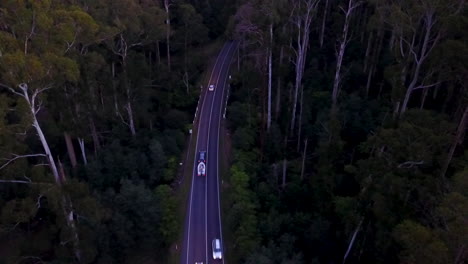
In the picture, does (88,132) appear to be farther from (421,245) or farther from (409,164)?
(421,245)

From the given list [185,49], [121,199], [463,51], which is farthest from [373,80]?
[121,199]

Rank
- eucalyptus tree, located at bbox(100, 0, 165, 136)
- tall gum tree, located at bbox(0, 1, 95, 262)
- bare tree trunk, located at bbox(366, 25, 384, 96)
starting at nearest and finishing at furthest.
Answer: tall gum tree, located at bbox(0, 1, 95, 262), eucalyptus tree, located at bbox(100, 0, 165, 136), bare tree trunk, located at bbox(366, 25, 384, 96)

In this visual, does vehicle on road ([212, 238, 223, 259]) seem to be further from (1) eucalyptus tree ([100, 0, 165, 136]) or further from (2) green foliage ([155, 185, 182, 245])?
(1) eucalyptus tree ([100, 0, 165, 136])

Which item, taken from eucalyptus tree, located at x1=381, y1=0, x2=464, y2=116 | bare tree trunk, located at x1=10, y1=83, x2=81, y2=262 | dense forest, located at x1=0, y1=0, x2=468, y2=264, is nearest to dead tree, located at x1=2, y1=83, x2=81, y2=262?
bare tree trunk, located at x1=10, y1=83, x2=81, y2=262

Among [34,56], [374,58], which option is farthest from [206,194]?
[34,56]

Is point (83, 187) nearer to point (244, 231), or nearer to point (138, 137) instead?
point (244, 231)

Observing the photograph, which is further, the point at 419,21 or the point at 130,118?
the point at 130,118
